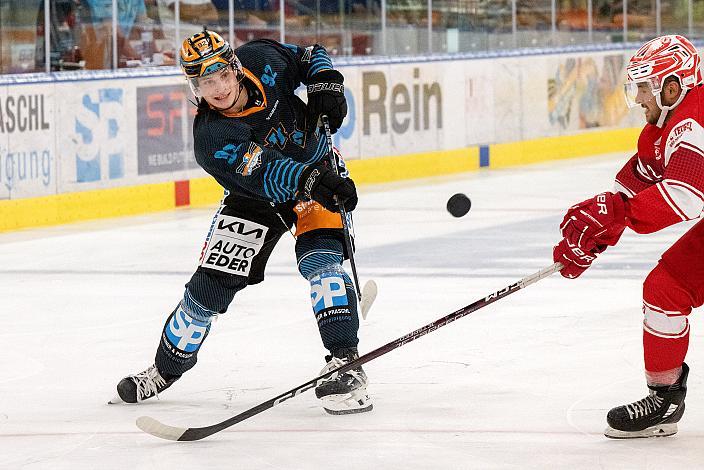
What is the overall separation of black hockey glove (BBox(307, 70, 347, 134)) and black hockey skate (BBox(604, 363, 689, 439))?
1275 millimetres

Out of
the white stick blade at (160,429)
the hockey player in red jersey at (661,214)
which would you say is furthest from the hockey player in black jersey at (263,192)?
the hockey player in red jersey at (661,214)

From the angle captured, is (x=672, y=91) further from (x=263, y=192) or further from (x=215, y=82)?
(x=215, y=82)

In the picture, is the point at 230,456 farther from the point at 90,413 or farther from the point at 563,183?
the point at 563,183

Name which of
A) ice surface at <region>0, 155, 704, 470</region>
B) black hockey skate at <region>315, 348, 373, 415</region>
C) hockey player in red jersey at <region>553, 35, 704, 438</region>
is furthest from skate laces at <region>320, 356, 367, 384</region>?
hockey player in red jersey at <region>553, 35, 704, 438</region>

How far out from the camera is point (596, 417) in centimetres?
452

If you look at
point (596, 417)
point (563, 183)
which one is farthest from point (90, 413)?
point (563, 183)

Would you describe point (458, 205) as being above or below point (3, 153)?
above

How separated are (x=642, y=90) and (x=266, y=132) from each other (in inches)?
46.5

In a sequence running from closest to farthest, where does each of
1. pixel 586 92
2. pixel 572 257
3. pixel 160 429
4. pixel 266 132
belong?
pixel 572 257 → pixel 160 429 → pixel 266 132 → pixel 586 92

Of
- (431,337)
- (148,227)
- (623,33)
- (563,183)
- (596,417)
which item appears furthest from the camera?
(623,33)

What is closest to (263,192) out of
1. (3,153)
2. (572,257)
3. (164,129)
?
(572,257)

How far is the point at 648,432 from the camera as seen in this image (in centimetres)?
425

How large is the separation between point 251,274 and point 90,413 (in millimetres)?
641

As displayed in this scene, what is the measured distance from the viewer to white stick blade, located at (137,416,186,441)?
430 cm
